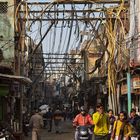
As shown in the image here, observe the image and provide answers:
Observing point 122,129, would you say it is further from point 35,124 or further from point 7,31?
point 7,31

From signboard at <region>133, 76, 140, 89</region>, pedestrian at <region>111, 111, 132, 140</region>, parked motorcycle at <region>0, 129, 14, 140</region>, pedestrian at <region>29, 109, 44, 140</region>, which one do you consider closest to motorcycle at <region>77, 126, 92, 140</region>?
pedestrian at <region>111, 111, 132, 140</region>

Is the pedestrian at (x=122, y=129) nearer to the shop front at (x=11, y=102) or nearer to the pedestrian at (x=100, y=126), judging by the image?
the pedestrian at (x=100, y=126)

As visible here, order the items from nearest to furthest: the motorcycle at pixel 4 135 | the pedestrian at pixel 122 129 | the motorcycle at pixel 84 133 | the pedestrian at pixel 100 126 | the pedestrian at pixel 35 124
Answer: the motorcycle at pixel 4 135
the pedestrian at pixel 122 129
the pedestrian at pixel 100 126
the motorcycle at pixel 84 133
the pedestrian at pixel 35 124

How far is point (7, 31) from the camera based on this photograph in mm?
30125

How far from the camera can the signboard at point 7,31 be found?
29719mm

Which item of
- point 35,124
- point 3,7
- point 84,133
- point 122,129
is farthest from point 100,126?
point 3,7

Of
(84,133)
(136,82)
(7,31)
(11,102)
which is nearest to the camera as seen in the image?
(84,133)

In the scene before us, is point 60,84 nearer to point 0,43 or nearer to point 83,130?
point 0,43

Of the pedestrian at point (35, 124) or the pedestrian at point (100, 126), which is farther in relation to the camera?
the pedestrian at point (35, 124)

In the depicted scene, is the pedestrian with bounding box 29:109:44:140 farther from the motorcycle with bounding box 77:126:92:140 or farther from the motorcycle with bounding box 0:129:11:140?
the motorcycle with bounding box 0:129:11:140

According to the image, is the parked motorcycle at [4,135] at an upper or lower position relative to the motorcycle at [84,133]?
upper

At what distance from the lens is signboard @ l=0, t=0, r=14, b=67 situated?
29719 millimetres

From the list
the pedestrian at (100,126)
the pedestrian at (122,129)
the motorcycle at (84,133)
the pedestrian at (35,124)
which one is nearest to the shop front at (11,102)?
the pedestrian at (35,124)

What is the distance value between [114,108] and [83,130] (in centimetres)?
412
